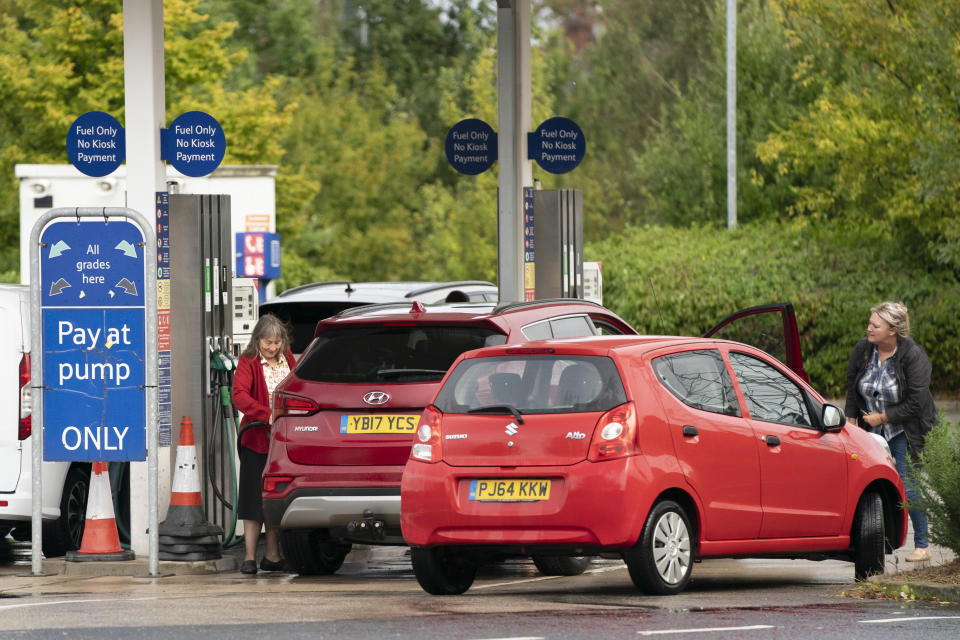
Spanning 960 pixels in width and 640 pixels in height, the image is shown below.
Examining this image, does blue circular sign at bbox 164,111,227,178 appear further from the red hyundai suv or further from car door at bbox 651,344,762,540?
car door at bbox 651,344,762,540

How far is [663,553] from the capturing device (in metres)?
9.63

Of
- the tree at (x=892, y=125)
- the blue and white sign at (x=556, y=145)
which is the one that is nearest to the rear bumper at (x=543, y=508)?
the blue and white sign at (x=556, y=145)

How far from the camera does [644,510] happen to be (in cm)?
938

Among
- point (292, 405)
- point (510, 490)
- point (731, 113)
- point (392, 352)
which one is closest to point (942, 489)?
point (510, 490)

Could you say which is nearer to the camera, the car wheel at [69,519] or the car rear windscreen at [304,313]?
the car wheel at [69,519]

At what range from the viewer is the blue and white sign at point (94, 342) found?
37.7 feet

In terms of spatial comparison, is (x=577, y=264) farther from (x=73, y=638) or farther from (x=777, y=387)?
(x=73, y=638)

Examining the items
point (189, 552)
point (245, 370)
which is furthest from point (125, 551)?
point (245, 370)

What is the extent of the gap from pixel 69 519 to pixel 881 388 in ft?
19.3

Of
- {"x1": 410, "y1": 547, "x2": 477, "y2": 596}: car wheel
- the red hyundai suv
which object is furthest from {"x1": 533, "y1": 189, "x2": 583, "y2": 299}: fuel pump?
{"x1": 410, "y1": 547, "x2": 477, "y2": 596}: car wheel

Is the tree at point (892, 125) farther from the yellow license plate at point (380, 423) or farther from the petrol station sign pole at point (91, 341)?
the petrol station sign pole at point (91, 341)

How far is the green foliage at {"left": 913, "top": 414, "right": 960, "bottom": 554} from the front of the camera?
1024 centimetres

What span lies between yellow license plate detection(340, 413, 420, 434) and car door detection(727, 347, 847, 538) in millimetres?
1965

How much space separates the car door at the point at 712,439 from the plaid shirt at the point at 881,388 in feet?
7.68
